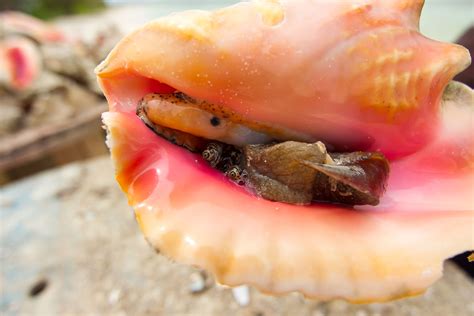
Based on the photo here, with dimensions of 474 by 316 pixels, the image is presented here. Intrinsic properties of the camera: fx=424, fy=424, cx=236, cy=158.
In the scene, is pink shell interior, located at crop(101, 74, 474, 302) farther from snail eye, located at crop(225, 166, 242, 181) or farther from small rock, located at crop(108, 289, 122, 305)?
small rock, located at crop(108, 289, 122, 305)

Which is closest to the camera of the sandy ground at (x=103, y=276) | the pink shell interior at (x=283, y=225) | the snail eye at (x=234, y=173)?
the pink shell interior at (x=283, y=225)

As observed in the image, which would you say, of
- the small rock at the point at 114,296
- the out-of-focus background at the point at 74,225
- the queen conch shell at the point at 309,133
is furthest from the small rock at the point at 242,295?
the queen conch shell at the point at 309,133

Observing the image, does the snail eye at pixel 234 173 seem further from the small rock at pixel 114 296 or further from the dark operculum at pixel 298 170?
the small rock at pixel 114 296

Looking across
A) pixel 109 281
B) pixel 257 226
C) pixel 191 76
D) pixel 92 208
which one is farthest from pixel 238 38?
pixel 92 208

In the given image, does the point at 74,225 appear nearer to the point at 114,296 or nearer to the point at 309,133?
the point at 114,296

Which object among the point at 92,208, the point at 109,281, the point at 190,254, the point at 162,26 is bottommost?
the point at 92,208

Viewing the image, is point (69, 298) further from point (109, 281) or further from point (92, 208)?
point (92, 208)

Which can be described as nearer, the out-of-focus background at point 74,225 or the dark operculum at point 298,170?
the dark operculum at point 298,170
